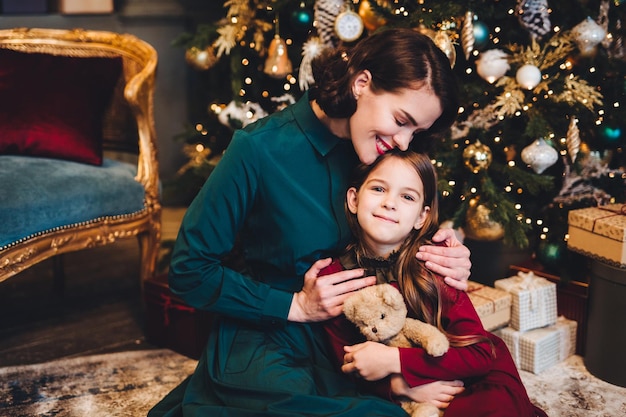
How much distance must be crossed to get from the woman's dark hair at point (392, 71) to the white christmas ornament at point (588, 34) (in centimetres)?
109

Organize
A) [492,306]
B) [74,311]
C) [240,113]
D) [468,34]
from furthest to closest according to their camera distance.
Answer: [240,113] < [74,311] < [468,34] < [492,306]

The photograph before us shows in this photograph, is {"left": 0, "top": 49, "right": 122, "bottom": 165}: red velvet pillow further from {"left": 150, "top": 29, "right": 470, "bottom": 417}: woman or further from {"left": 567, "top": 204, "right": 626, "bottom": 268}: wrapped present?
{"left": 567, "top": 204, "right": 626, "bottom": 268}: wrapped present

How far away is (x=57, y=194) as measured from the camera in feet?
7.41

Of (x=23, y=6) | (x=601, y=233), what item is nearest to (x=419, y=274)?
(x=601, y=233)

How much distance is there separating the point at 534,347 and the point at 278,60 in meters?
1.48

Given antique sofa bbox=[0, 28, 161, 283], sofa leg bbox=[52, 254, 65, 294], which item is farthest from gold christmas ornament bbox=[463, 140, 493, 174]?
sofa leg bbox=[52, 254, 65, 294]

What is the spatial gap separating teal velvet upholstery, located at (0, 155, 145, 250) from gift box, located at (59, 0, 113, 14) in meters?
2.00

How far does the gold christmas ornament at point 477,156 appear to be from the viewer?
240cm

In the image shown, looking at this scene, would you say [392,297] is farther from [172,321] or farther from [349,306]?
[172,321]

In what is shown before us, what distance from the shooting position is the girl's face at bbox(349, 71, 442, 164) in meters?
1.44

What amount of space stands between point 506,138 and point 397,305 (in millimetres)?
1343

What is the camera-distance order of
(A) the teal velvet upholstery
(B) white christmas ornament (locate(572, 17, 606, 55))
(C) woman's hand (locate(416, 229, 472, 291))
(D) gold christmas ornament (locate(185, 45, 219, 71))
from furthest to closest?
1. (D) gold christmas ornament (locate(185, 45, 219, 71))
2. (B) white christmas ornament (locate(572, 17, 606, 55))
3. (A) the teal velvet upholstery
4. (C) woman's hand (locate(416, 229, 472, 291))

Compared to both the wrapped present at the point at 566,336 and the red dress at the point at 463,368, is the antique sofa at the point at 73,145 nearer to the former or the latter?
the red dress at the point at 463,368

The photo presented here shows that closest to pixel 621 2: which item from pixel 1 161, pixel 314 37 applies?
pixel 314 37
